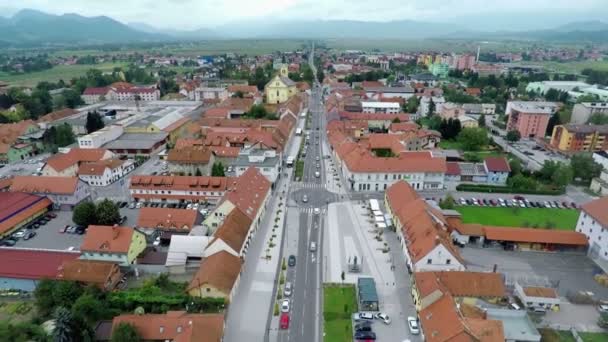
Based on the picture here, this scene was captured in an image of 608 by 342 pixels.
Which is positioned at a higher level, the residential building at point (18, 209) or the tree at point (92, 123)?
the tree at point (92, 123)

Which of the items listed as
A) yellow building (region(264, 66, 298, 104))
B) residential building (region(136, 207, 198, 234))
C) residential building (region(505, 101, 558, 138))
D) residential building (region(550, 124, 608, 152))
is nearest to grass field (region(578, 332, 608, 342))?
residential building (region(136, 207, 198, 234))

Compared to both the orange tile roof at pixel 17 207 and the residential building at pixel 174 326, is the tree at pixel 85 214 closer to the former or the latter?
the orange tile roof at pixel 17 207

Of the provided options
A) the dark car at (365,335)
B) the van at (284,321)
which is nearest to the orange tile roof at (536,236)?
the dark car at (365,335)

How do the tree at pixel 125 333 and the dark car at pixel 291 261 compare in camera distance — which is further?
the dark car at pixel 291 261

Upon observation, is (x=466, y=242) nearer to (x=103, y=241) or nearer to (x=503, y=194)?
(x=503, y=194)

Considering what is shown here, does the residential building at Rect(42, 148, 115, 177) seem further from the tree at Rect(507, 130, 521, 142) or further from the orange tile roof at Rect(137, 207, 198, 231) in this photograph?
the tree at Rect(507, 130, 521, 142)

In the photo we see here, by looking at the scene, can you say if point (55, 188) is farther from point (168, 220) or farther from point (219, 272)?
point (219, 272)

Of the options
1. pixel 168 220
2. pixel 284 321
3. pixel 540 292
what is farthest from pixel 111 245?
pixel 540 292

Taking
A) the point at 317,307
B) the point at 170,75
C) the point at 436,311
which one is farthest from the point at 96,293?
the point at 170,75
